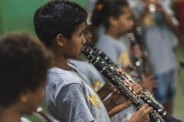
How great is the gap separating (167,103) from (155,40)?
0.48 meters

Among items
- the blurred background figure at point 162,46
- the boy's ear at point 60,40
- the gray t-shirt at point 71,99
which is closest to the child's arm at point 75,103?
the gray t-shirt at point 71,99

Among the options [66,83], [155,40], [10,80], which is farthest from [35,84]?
[155,40]

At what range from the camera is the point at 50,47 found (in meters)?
1.76

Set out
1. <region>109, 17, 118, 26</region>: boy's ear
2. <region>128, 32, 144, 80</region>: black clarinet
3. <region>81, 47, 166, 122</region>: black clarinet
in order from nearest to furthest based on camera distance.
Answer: <region>81, 47, 166, 122</region>: black clarinet
<region>128, 32, 144, 80</region>: black clarinet
<region>109, 17, 118, 26</region>: boy's ear

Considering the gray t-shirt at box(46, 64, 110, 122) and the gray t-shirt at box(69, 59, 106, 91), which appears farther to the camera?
the gray t-shirt at box(69, 59, 106, 91)

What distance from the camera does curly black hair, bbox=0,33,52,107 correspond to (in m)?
1.27

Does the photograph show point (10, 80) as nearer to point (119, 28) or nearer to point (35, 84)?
point (35, 84)

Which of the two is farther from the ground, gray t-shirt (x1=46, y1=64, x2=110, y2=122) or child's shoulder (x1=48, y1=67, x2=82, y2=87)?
child's shoulder (x1=48, y1=67, x2=82, y2=87)

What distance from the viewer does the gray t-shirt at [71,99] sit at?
167cm

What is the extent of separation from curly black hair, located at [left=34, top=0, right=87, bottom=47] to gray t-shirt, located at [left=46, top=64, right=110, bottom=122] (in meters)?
0.12

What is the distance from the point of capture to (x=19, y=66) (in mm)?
1273

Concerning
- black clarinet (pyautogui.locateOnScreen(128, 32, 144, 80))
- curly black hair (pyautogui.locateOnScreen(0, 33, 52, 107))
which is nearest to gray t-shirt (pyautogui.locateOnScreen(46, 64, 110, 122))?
curly black hair (pyautogui.locateOnScreen(0, 33, 52, 107))

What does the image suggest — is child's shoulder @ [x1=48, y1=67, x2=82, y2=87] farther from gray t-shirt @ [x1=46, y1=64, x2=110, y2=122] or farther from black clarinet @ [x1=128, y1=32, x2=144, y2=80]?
black clarinet @ [x1=128, y1=32, x2=144, y2=80]

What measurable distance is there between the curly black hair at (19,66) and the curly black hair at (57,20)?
Result: 0.43m
